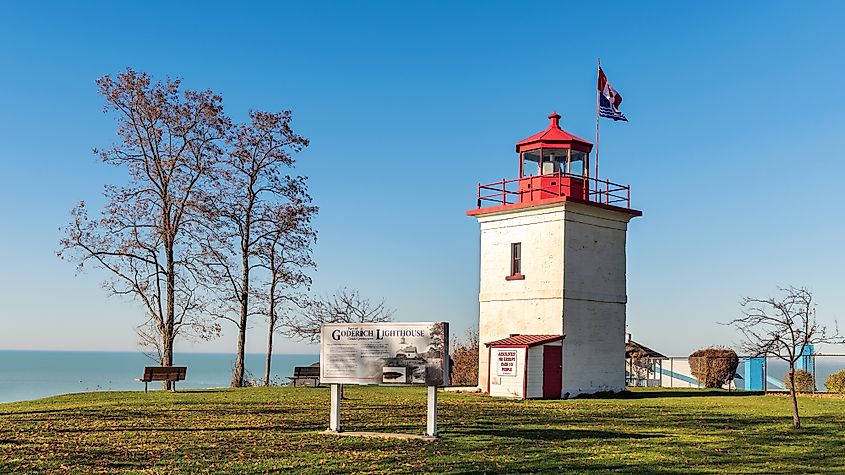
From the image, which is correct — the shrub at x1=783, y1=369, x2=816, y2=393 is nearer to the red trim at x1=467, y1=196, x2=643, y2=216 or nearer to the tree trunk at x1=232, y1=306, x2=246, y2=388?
the red trim at x1=467, y1=196, x2=643, y2=216

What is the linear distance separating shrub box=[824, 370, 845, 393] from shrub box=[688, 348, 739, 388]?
16.6 ft

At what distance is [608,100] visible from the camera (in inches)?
1455

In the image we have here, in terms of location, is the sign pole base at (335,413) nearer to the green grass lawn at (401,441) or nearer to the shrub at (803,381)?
the green grass lawn at (401,441)

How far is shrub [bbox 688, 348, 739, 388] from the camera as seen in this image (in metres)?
47.9

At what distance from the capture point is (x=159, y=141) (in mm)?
39719

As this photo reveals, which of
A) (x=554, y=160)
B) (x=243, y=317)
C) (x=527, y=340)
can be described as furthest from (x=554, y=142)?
(x=243, y=317)

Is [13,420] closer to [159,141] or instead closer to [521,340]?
[521,340]

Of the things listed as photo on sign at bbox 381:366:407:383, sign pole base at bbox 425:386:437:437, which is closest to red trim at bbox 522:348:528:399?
sign pole base at bbox 425:386:437:437

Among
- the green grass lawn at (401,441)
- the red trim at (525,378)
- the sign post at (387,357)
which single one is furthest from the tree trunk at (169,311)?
the sign post at (387,357)

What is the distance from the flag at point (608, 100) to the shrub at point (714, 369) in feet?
51.6

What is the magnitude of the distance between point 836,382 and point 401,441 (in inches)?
1212

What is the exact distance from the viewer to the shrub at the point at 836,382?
138 feet

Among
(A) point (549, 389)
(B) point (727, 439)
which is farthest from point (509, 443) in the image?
(A) point (549, 389)

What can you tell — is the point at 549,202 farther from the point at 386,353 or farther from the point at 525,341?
the point at 386,353
